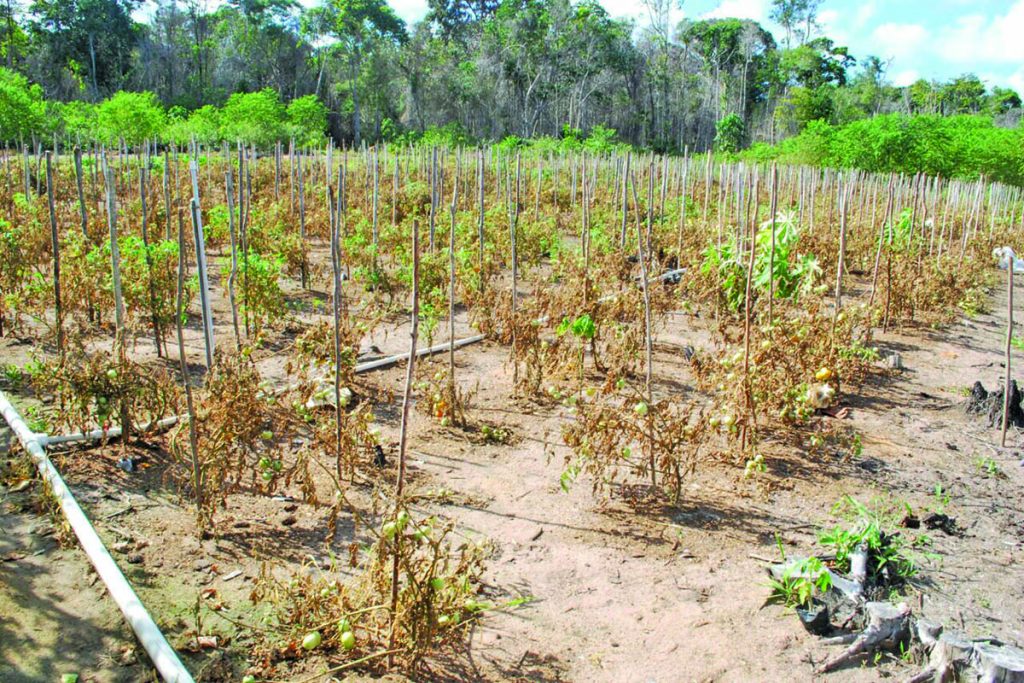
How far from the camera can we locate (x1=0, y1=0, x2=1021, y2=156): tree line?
36.7 metres

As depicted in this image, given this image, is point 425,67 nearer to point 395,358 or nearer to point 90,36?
point 90,36

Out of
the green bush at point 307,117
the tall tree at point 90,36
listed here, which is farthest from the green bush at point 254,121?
the tall tree at point 90,36

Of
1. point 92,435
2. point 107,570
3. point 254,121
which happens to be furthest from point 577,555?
point 254,121

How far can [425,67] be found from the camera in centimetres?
3975

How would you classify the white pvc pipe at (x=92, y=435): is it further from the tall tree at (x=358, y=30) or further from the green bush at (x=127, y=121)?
the tall tree at (x=358, y=30)

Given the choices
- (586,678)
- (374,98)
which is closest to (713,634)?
→ (586,678)

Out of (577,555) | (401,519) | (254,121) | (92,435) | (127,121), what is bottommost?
(577,555)

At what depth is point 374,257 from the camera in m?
8.62

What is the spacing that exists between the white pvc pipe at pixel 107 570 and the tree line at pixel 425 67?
31480mm

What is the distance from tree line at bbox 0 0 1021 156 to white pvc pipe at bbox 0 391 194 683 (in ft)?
103

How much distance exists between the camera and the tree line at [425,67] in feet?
120

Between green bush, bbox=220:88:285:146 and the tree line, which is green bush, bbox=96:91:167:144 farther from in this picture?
the tree line

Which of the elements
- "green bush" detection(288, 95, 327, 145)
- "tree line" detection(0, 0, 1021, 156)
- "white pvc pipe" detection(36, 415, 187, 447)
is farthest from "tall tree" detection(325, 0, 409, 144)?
"white pvc pipe" detection(36, 415, 187, 447)

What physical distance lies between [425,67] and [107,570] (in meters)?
39.4
